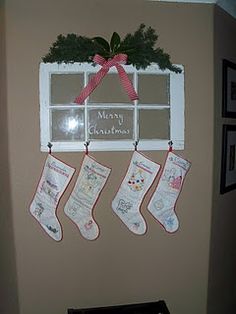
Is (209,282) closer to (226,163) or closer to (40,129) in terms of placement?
(226,163)

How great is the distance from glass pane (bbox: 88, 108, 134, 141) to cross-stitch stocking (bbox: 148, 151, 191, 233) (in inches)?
9.7

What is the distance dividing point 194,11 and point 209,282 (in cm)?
138

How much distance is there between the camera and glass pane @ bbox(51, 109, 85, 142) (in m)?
1.28

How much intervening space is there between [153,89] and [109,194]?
55 centimetres

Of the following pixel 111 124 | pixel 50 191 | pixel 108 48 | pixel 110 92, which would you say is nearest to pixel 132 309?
pixel 50 191

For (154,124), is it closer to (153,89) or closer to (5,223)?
(153,89)

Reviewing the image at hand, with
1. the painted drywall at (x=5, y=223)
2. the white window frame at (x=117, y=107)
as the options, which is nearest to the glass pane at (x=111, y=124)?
the white window frame at (x=117, y=107)

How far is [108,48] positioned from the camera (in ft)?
4.10

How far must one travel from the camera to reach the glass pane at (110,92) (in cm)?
128

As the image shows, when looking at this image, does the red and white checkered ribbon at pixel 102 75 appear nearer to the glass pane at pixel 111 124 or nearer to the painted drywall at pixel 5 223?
the glass pane at pixel 111 124

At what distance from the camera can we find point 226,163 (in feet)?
4.83

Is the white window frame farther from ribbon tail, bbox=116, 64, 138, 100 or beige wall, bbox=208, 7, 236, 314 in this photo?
beige wall, bbox=208, 7, 236, 314

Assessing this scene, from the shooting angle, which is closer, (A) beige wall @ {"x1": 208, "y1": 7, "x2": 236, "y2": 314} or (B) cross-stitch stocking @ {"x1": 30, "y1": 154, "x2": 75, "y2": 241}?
(B) cross-stitch stocking @ {"x1": 30, "y1": 154, "x2": 75, "y2": 241}

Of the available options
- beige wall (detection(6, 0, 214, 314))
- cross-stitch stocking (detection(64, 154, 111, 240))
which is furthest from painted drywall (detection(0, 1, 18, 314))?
cross-stitch stocking (detection(64, 154, 111, 240))
